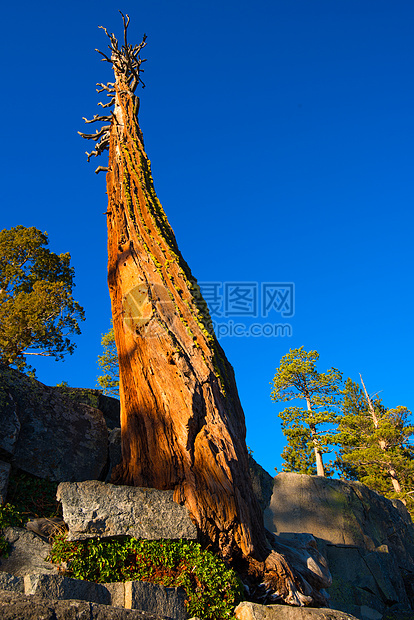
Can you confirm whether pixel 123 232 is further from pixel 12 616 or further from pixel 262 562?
pixel 12 616

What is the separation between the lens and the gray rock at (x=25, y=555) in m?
5.41

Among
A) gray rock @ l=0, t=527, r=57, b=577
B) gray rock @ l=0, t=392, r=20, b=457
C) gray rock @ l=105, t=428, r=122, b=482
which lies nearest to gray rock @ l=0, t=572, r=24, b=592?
gray rock @ l=0, t=527, r=57, b=577

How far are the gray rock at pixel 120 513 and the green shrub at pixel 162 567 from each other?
139 mm

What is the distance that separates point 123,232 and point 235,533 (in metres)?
6.28

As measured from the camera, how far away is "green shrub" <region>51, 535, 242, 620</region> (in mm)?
5426

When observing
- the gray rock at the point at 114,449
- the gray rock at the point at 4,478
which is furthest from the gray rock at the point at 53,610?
the gray rock at the point at 114,449

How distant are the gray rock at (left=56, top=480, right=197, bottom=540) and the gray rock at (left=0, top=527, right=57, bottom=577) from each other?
48cm

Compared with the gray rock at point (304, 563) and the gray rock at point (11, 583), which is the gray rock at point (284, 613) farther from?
the gray rock at point (11, 583)

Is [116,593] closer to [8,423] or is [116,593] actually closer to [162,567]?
[162,567]

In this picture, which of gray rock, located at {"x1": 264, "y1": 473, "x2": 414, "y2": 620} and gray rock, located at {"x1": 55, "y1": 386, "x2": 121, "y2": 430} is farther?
gray rock, located at {"x1": 264, "y1": 473, "x2": 414, "y2": 620}

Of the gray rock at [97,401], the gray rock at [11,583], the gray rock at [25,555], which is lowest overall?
the gray rock at [11,583]

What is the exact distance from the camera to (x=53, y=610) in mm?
3227

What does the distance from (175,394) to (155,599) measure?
115 inches

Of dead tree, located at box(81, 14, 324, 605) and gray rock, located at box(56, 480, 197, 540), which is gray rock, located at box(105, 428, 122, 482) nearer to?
dead tree, located at box(81, 14, 324, 605)
